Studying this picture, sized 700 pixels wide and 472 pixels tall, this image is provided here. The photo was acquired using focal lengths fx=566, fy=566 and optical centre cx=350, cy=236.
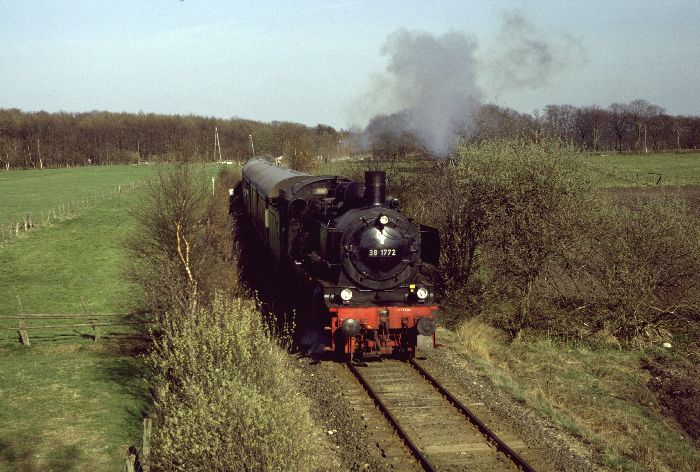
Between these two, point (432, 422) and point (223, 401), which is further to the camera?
point (432, 422)

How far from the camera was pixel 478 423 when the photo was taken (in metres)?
9.44

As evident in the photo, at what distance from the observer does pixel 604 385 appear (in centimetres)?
1407

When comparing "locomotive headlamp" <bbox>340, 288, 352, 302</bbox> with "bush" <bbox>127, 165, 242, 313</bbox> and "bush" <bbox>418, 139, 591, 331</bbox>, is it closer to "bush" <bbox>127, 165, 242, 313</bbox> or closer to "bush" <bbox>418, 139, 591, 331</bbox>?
"bush" <bbox>127, 165, 242, 313</bbox>

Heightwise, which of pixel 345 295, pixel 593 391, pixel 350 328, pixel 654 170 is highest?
pixel 654 170

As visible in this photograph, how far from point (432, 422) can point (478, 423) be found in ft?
2.52

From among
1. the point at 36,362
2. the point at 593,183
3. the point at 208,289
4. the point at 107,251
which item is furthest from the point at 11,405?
the point at 107,251

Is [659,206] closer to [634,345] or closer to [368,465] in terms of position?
[634,345]

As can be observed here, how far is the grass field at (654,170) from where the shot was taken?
49094 millimetres

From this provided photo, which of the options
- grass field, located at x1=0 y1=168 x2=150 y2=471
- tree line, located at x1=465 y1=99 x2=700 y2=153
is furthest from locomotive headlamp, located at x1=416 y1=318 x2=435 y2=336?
tree line, located at x1=465 y1=99 x2=700 y2=153

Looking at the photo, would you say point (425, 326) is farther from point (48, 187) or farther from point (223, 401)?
point (48, 187)

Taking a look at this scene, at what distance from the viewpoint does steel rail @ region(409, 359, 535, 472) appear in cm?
823

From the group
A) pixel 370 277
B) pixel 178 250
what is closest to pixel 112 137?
pixel 178 250

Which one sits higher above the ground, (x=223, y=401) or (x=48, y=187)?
(x=48, y=187)

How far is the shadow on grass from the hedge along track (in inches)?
206
